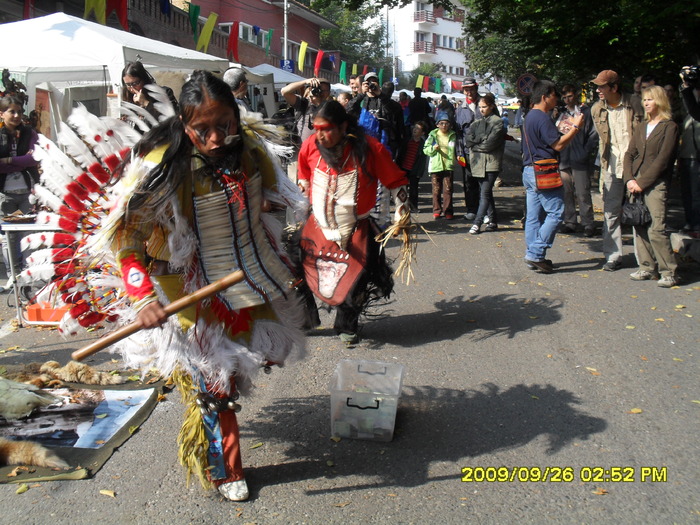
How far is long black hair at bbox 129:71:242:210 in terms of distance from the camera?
2945 millimetres

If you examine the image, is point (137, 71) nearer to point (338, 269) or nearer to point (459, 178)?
point (338, 269)

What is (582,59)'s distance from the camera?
32.1 feet

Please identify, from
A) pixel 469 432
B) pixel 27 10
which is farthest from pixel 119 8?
pixel 469 432

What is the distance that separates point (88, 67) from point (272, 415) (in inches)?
272

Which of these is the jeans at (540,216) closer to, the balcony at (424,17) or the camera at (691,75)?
the camera at (691,75)

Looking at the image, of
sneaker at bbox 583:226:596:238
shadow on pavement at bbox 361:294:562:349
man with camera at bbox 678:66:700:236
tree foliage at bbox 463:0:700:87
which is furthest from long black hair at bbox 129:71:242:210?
sneaker at bbox 583:226:596:238

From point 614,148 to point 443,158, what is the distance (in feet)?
11.6

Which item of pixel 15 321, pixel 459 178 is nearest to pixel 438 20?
pixel 459 178

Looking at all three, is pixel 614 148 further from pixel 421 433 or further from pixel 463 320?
pixel 421 433

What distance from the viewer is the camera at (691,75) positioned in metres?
7.29

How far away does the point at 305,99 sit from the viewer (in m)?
8.95

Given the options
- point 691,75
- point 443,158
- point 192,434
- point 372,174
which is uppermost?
point 691,75

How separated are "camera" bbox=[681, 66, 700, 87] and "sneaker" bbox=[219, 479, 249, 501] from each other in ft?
21.0

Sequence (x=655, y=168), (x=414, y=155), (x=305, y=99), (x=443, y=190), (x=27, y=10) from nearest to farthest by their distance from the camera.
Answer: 1. (x=655, y=168)
2. (x=305, y=99)
3. (x=414, y=155)
4. (x=443, y=190)
5. (x=27, y=10)
